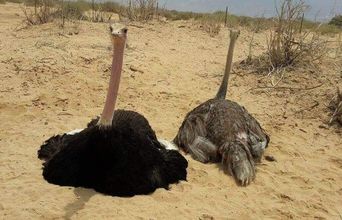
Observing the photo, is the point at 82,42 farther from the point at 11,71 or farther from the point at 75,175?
the point at 75,175

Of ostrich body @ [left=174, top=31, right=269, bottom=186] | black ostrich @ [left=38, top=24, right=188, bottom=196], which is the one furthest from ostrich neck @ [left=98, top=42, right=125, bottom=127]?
ostrich body @ [left=174, top=31, right=269, bottom=186]

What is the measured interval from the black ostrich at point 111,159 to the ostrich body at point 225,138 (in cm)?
82

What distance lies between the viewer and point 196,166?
5.15 metres

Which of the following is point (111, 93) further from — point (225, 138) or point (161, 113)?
point (161, 113)

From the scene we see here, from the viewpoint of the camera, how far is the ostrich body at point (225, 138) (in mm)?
5004

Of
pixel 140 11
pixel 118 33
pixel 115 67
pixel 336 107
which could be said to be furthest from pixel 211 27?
pixel 118 33

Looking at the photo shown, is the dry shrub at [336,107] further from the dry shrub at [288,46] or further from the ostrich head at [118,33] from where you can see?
the ostrich head at [118,33]

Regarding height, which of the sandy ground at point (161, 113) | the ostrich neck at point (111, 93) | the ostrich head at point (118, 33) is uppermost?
the ostrich head at point (118, 33)

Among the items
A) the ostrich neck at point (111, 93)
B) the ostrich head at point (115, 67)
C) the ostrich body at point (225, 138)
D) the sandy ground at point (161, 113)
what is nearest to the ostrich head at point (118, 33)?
the ostrich head at point (115, 67)

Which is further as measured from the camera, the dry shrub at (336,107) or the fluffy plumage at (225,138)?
the dry shrub at (336,107)

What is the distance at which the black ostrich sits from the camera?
4191mm

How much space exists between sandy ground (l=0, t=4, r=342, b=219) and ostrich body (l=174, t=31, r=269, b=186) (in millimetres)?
143

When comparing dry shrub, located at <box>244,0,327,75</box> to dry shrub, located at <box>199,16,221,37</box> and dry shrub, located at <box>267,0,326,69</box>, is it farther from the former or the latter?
dry shrub, located at <box>199,16,221,37</box>

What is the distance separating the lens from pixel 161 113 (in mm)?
6785
